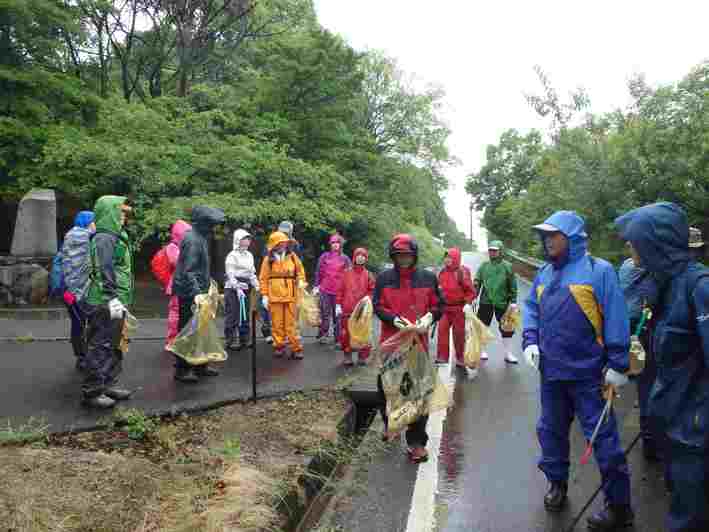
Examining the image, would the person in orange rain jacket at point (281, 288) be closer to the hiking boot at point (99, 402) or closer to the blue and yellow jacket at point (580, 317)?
the hiking boot at point (99, 402)

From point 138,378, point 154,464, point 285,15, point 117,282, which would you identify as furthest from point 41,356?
point 285,15

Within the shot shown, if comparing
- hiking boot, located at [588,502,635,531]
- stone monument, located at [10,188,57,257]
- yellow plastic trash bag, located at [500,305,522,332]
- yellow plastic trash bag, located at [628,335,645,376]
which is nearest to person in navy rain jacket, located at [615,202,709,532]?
hiking boot, located at [588,502,635,531]

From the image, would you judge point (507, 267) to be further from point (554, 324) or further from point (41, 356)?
point (41, 356)

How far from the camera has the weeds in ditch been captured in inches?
175

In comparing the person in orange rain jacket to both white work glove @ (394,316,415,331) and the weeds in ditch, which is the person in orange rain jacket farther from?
the weeds in ditch

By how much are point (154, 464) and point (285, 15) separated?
24062mm

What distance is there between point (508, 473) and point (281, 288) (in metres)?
4.05

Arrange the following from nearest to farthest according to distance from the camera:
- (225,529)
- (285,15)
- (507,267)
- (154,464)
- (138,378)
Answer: (225,529) → (154,464) → (138,378) → (507,267) → (285,15)

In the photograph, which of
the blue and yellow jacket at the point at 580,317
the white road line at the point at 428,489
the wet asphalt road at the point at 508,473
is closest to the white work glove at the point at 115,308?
the white road line at the point at 428,489

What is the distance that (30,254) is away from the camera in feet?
39.5

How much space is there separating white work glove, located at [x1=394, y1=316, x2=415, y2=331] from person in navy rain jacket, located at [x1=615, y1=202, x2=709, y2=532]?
1.90 meters

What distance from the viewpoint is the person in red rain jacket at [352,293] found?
790 centimetres

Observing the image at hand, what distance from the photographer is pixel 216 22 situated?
2153 centimetres

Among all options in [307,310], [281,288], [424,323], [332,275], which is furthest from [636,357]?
[332,275]
